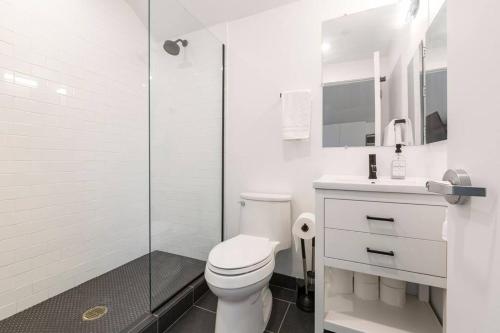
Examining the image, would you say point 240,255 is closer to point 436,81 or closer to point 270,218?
point 270,218

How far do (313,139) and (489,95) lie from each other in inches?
50.2

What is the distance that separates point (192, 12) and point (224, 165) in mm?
1314

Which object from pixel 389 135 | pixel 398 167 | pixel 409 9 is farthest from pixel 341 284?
pixel 409 9

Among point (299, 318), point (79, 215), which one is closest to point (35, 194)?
point (79, 215)

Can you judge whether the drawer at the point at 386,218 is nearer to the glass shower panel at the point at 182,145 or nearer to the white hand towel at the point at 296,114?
the white hand towel at the point at 296,114

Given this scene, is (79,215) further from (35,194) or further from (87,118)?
(87,118)

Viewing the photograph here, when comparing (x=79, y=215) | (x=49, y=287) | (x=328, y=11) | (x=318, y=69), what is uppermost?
(x=328, y=11)

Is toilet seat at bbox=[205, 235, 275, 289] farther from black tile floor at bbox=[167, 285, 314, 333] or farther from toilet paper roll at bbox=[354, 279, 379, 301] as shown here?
toilet paper roll at bbox=[354, 279, 379, 301]

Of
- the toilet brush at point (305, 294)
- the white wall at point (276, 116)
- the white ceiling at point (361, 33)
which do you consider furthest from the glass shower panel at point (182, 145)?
the white ceiling at point (361, 33)

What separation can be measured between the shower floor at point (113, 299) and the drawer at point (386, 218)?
1121mm

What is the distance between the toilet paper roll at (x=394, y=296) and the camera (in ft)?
4.05

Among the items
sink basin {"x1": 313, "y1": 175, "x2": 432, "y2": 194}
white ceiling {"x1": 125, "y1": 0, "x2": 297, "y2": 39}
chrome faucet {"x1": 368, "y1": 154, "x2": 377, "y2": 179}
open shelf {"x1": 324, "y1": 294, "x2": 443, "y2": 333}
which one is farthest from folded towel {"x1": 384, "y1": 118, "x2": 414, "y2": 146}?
white ceiling {"x1": 125, "y1": 0, "x2": 297, "y2": 39}

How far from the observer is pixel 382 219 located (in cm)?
102

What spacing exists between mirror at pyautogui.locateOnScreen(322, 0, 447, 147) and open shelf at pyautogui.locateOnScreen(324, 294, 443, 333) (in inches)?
38.0
